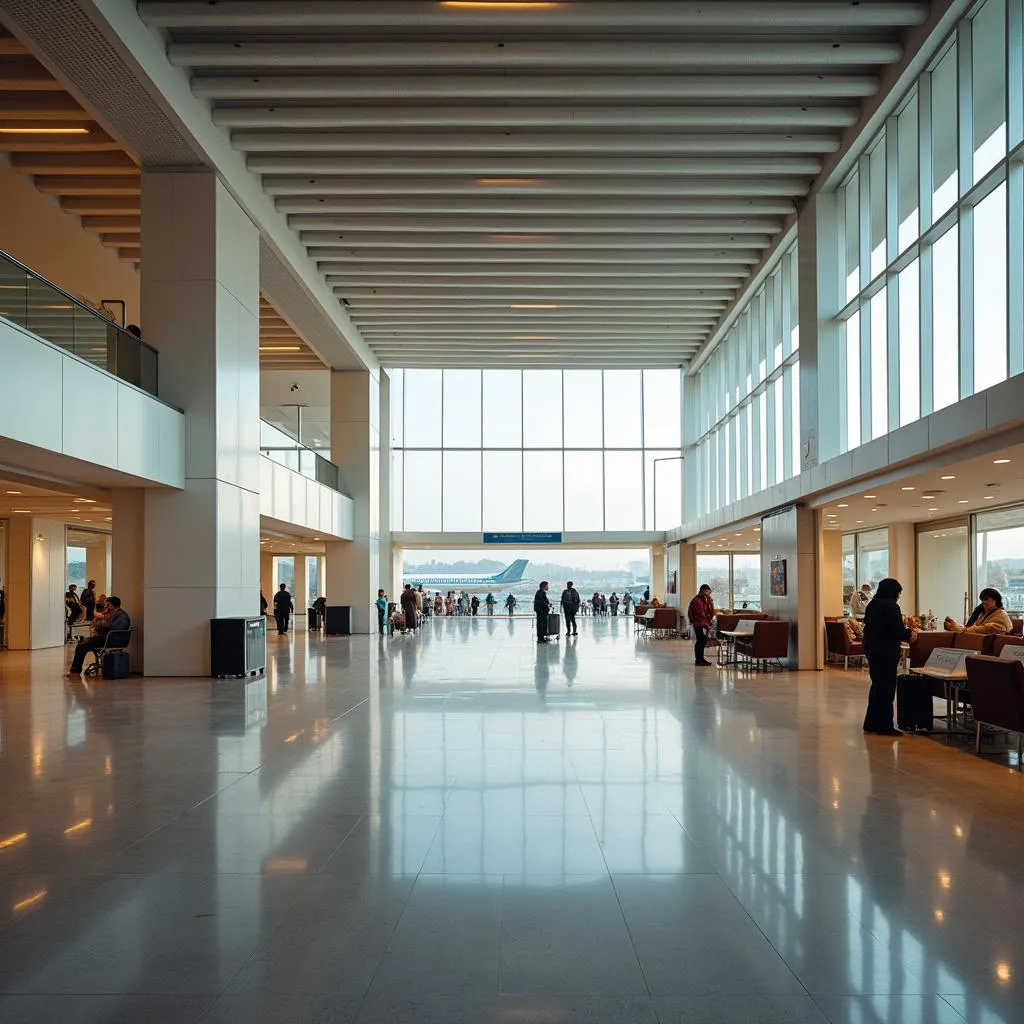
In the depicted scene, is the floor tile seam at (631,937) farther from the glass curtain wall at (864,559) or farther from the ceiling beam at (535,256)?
the glass curtain wall at (864,559)

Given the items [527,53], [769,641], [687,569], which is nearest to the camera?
[527,53]

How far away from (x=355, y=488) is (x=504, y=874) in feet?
75.1

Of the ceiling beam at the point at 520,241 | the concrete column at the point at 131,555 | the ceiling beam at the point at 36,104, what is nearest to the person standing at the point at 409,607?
the ceiling beam at the point at 520,241

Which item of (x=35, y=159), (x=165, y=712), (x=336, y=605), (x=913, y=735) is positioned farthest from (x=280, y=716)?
(x=336, y=605)

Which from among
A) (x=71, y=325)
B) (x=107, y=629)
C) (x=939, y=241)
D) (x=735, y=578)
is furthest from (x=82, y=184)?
(x=735, y=578)

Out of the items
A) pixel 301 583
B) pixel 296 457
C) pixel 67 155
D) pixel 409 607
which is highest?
pixel 67 155

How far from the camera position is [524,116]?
516 inches

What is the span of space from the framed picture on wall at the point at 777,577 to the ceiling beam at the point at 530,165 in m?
6.98

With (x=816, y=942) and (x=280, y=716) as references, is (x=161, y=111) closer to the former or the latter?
(x=280, y=716)

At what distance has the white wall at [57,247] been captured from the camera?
50.0 feet

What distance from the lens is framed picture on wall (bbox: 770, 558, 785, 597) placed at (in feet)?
55.9

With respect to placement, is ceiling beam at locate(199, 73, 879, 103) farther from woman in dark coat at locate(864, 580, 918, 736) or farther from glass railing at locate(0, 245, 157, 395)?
woman in dark coat at locate(864, 580, 918, 736)

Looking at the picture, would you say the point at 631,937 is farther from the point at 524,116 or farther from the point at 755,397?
the point at 755,397

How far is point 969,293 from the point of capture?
11.2 m
